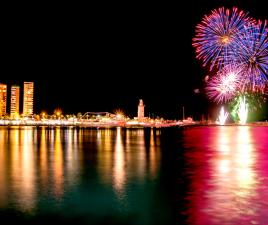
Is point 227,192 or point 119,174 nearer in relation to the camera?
point 227,192

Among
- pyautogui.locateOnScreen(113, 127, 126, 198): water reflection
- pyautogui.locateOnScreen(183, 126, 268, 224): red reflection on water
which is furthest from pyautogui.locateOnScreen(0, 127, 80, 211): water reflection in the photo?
pyautogui.locateOnScreen(183, 126, 268, 224): red reflection on water

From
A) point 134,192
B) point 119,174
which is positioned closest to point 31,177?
point 119,174

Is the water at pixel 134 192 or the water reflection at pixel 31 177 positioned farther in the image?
the water reflection at pixel 31 177

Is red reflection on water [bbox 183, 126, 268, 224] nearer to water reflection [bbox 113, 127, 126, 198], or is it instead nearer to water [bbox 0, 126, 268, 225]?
water [bbox 0, 126, 268, 225]

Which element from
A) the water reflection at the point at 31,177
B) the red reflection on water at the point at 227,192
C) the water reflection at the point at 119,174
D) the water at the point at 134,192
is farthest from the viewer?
the water reflection at the point at 119,174

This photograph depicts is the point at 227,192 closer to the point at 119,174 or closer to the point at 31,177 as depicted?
the point at 119,174

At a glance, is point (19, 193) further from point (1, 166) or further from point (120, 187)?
point (1, 166)

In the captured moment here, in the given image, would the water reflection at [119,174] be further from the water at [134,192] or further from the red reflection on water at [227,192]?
the red reflection on water at [227,192]

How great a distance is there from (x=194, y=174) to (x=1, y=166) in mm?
8056

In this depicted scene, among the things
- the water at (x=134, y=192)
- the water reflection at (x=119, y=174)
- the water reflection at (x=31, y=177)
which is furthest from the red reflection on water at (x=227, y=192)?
the water reflection at (x=31, y=177)

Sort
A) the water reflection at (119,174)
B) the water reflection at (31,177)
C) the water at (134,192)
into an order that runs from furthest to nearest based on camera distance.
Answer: the water reflection at (119,174)
the water reflection at (31,177)
the water at (134,192)

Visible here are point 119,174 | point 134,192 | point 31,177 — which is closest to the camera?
point 134,192

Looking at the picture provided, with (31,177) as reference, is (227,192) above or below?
below

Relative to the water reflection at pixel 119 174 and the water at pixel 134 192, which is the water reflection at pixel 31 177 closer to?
the water at pixel 134 192
